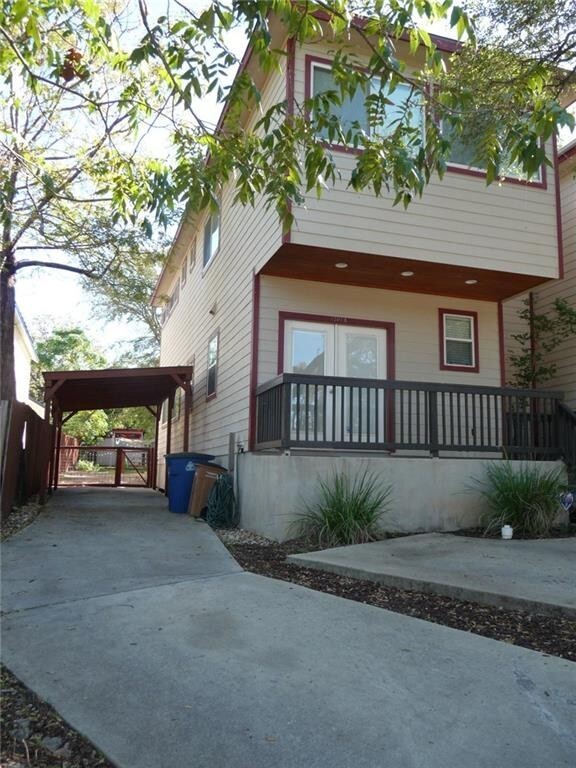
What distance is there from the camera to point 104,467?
31.5m

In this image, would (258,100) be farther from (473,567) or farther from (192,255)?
(192,255)

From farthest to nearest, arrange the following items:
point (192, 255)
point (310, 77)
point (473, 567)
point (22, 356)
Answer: point (22, 356)
point (192, 255)
point (310, 77)
point (473, 567)

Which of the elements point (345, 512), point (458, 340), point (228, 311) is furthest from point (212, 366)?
point (345, 512)

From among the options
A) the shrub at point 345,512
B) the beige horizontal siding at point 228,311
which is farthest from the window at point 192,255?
the shrub at point 345,512

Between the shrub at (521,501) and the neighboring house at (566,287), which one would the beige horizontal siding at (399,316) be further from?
the shrub at (521,501)

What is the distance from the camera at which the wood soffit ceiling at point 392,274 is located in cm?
853

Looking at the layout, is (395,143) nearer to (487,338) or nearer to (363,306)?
(363,306)

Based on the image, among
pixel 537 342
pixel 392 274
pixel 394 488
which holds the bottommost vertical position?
pixel 394 488

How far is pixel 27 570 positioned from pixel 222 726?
3.63 metres

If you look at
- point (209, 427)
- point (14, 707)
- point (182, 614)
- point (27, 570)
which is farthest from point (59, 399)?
point (14, 707)

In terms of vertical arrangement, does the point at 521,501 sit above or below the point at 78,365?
below

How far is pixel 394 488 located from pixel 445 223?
12.9 ft

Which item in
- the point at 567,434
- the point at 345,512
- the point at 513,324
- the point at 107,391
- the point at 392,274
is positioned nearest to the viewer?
the point at 345,512

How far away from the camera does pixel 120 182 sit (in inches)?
202
